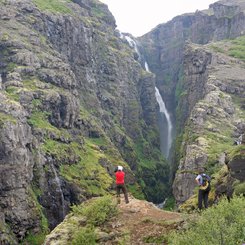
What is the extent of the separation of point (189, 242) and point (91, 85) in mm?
173488

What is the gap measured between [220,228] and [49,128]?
110754 mm

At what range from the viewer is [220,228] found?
21.8 meters

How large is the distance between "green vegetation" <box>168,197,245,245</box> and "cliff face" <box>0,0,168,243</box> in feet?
247

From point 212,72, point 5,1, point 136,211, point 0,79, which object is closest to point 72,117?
point 0,79

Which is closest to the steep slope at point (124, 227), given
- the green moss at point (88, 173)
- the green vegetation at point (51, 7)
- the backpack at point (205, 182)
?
the backpack at point (205, 182)

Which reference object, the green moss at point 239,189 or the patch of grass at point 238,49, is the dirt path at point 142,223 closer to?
the green moss at point 239,189

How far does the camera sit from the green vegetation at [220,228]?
21.1 meters

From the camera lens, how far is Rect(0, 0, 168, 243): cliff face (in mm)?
103500

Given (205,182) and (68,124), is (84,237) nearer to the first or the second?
(205,182)

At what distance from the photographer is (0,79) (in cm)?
13588

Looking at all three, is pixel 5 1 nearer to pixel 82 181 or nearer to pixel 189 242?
pixel 82 181

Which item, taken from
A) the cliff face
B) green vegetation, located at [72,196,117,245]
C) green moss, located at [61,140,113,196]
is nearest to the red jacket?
green vegetation, located at [72,196,117,245]

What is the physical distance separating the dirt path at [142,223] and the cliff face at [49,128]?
64516 millimetres

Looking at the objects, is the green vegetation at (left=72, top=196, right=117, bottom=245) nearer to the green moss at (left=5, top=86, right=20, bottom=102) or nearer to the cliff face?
the cliff face
